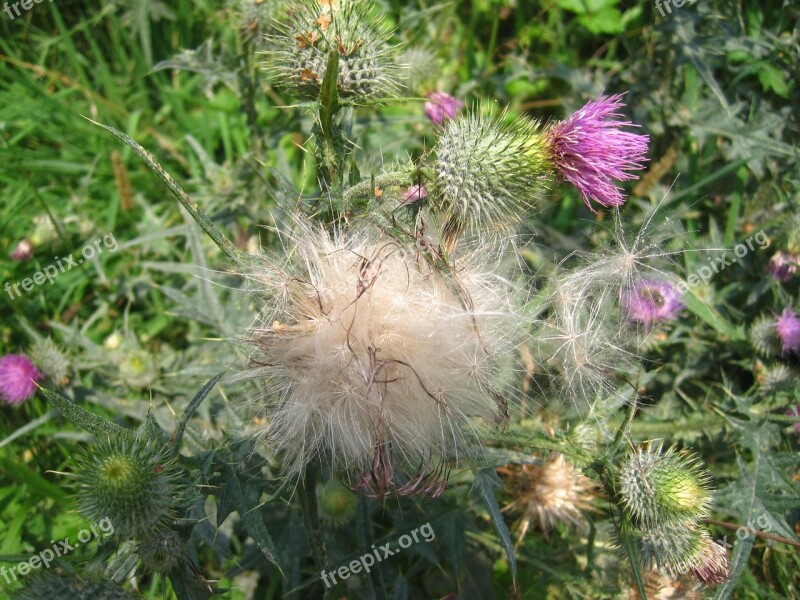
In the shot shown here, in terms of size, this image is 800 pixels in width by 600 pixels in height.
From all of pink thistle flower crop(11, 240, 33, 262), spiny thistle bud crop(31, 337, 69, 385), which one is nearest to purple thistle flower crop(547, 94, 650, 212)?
spiny thistle bud crop(31, 337, 69, 385)

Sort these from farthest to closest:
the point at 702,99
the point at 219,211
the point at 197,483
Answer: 1. the point at 702,99
2. the point at 219,211
3. the point at 197,483

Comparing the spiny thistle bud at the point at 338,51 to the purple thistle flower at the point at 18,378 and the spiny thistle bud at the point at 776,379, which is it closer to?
the purple thistle flower at the point at 18,378

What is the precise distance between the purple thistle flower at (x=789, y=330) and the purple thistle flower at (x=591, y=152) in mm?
1638

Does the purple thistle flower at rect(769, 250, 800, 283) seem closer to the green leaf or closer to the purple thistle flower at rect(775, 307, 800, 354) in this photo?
the purple thistle flower at rect(775, 307, 800, 354)

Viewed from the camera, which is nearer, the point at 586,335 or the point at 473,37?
the point at 586,335

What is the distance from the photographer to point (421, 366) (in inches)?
83.0

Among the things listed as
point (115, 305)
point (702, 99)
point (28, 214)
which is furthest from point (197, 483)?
point (702, 99)

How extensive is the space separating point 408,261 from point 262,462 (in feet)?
3.01

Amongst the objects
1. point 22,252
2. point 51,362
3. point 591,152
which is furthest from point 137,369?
point 591,152

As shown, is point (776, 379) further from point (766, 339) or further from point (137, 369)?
point (137, 369)

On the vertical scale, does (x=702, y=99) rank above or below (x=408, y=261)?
below

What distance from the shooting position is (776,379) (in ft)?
10.3

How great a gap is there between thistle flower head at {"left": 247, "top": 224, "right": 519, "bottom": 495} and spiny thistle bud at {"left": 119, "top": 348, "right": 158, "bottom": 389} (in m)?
1.41

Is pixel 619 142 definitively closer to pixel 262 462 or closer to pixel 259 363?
pixel 259 363
